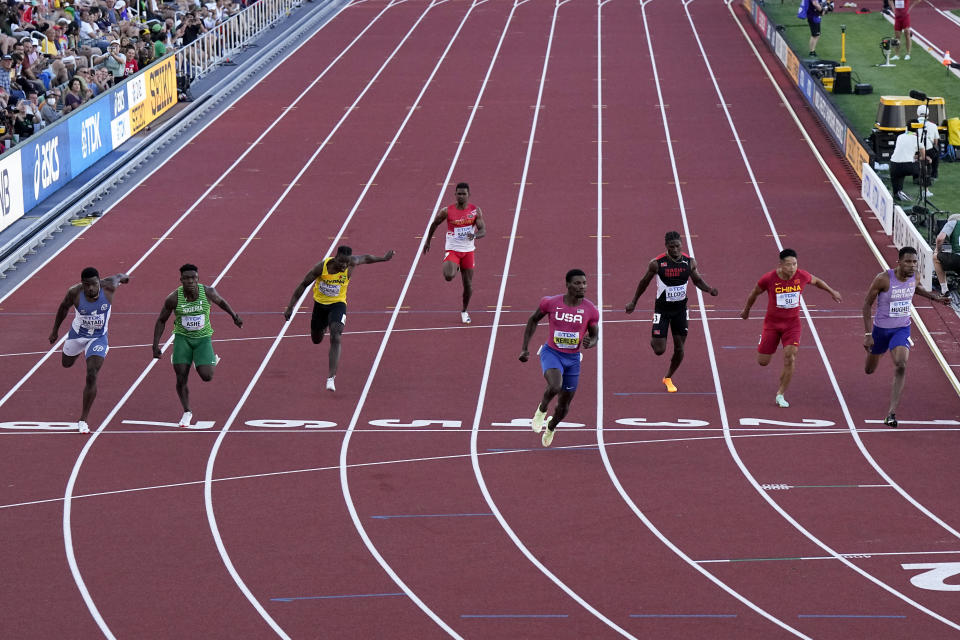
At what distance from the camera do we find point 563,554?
1062 centimetres

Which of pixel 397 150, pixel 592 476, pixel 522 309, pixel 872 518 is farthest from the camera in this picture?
pixel 397 150

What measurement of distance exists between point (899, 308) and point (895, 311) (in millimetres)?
45

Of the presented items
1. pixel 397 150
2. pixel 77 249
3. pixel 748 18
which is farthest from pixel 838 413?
pixel 748 18

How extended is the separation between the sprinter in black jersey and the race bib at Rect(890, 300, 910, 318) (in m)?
1.64

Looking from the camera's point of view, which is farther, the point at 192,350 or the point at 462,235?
the point at 462,235

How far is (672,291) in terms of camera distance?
14.2 meters

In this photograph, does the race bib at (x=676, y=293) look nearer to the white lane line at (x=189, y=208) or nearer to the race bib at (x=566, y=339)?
the race bib at (x=566, y=339)

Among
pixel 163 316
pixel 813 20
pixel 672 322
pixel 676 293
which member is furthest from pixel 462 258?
pixel 813 20

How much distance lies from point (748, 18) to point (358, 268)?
24199 mm

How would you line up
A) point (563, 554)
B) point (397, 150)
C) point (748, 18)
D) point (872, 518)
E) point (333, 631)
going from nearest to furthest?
1. point (333, 631)
2. point (563, 554)
3. point (872, 518)
4. point (397, 150)
5. point (748, 18)

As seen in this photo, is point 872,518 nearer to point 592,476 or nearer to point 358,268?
point 592,476

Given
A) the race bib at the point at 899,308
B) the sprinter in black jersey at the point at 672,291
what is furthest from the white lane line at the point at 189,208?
the race bib at the point at 899,308

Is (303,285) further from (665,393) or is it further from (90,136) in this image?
(90,136)

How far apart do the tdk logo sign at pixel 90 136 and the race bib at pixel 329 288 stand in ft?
35.7
